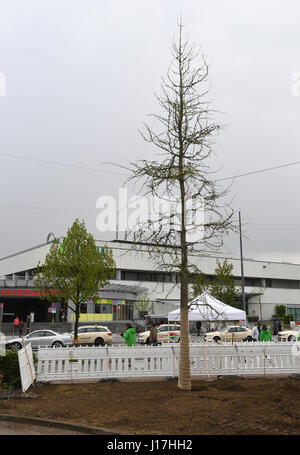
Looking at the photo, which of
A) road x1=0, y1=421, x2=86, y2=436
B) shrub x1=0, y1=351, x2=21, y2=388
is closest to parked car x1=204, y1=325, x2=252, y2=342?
shrub x1=0, y1=351, x2=21, y2=388

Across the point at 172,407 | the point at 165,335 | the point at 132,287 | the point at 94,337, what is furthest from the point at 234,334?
the point at 132,287

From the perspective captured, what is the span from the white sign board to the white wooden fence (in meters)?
0.66

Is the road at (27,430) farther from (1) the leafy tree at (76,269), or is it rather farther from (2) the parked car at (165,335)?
(2) the parked car at (165,335)

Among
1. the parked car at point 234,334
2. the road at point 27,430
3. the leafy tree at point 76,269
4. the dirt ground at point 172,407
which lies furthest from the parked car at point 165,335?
the road at point 27,430

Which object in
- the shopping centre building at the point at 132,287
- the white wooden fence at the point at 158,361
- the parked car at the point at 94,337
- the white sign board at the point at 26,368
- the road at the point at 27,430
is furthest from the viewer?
the shopping centre building at the point at 132,287

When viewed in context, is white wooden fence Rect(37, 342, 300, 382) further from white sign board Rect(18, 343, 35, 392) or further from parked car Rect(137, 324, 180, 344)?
parked car Rect(137, 324, 180, 344)

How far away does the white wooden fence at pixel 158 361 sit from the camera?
42.2ft

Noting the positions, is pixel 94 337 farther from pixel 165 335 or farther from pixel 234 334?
pixel 234 334

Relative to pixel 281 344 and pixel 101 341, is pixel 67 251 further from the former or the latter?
pixel 281 344

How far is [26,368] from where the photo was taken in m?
11.5

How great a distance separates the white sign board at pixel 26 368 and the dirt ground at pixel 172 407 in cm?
41

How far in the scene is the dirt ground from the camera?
7195mm

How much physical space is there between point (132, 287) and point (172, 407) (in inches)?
1894
